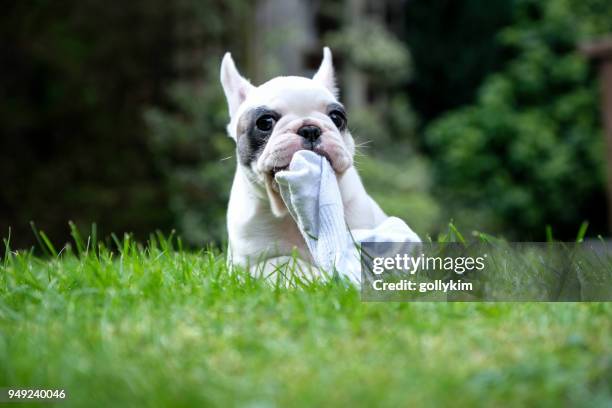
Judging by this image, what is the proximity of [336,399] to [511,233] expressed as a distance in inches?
423

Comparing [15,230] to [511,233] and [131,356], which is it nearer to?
[131,356]

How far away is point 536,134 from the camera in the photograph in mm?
10883

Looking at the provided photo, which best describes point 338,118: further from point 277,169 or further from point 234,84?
point 234,84

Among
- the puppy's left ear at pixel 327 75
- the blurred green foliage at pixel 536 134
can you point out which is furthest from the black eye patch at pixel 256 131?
the blurred green foliage at pixel 536 134

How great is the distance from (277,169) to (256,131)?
23cm

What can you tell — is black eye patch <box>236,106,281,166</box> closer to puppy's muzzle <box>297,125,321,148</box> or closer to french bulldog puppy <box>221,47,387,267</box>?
french bulldog puppy <box>221,47,387,267</box>

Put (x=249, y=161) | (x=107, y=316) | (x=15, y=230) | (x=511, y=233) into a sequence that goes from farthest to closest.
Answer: (x=511, y=233) → (x=15, y=230) → (x=249, y=161) → (x=107, y=316)

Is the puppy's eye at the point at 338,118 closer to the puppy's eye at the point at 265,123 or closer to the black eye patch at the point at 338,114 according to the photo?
the black eye patch at the point at 338,114

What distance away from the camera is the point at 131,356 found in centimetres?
163

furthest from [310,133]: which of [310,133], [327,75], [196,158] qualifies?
[196,158]

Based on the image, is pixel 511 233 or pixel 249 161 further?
pixel 511 233

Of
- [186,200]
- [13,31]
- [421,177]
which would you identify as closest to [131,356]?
[186,200]

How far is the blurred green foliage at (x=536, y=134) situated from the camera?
35.6 feet

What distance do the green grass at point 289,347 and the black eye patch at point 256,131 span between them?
2.16 ft
